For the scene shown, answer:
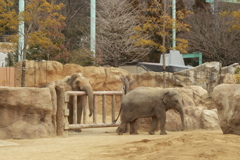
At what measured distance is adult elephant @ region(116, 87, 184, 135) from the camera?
14334mm

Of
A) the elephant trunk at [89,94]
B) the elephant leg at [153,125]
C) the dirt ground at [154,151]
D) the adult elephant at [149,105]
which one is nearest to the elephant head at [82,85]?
the elephant trunk at [89,94]

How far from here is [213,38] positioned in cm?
3628

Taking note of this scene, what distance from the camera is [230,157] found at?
7074mm

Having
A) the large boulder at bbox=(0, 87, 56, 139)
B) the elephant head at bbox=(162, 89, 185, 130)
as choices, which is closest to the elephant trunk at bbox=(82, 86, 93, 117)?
the elephant head at bbox=(162, 89, 185, 130)

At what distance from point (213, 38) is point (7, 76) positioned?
19.1 meters

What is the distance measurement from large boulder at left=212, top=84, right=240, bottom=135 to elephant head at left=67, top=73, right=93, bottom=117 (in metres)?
5.64

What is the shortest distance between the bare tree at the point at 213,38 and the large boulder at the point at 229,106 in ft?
81.5

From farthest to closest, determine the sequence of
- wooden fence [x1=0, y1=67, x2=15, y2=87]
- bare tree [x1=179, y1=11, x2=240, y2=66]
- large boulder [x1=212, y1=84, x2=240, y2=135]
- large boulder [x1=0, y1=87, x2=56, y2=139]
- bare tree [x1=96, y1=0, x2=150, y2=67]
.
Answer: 1. bare tree [x1=179, y1=11, x2=240, y2=66]
2. bare tree [x1=96, y1=0, x2=150, y2=67]
3. wooden fence [x1=0, y1=67, x2=15, y2=87]
4. large boulder [x1=0, y1=87, x2=56, y2=139]
5. large boulder [x1=212, y1=84, x2=240, y2=135]

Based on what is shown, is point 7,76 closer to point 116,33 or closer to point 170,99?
point 170,99

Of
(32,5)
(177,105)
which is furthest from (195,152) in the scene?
(32,5)

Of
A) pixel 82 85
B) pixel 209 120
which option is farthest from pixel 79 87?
pixel 209 120

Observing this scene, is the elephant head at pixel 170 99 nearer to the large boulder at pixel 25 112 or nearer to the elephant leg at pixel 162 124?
the elephant leg at pixel 162 124

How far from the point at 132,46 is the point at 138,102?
18867 mm

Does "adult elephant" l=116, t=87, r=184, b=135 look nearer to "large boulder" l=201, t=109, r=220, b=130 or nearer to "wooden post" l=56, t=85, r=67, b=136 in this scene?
"wooden post" l=56, t=85, r=67, b=136
